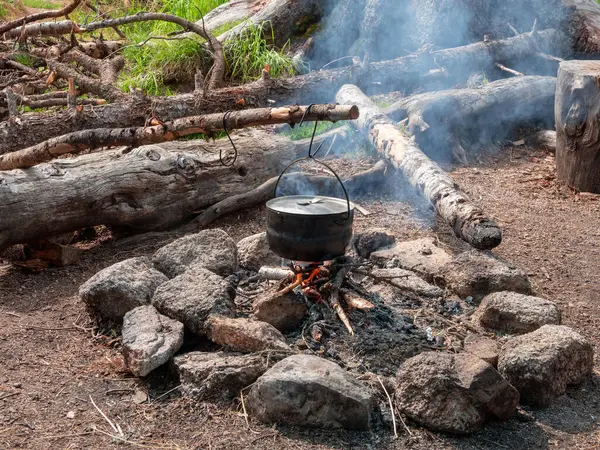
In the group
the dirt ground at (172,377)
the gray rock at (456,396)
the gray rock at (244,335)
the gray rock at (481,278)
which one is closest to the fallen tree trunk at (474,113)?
the dirt ground at (172,377)

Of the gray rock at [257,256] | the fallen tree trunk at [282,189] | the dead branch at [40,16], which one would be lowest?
the fallen tree trunk at [282,189]

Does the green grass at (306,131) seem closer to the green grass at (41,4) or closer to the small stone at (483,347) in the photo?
the small stone at (483,347)

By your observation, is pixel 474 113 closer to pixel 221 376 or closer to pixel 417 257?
pixel 417 257

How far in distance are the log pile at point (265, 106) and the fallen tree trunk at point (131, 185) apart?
12 millimetres

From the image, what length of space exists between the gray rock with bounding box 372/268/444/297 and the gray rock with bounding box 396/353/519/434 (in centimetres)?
116

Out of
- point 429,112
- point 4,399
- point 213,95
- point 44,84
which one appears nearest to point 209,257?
point 4,399

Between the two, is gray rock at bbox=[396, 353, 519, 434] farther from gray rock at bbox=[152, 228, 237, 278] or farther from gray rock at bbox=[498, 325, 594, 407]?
gray rock at bbox=[152, 228, 237, 278]

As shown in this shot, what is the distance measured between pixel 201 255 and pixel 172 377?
121 centimetres

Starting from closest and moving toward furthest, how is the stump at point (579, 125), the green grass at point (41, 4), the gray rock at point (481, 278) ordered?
1. the gray rock at point (481, 278)
2. the stump at point (579, 125)
3. the green grass at point (41, 4)

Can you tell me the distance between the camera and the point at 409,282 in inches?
188

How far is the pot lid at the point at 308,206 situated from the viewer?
13.8 ft

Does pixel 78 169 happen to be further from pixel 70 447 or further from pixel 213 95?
pixel 70 447

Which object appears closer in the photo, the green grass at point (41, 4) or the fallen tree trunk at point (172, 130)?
the fallen tree trunk at point (172, 130)

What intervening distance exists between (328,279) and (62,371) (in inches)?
66.3
